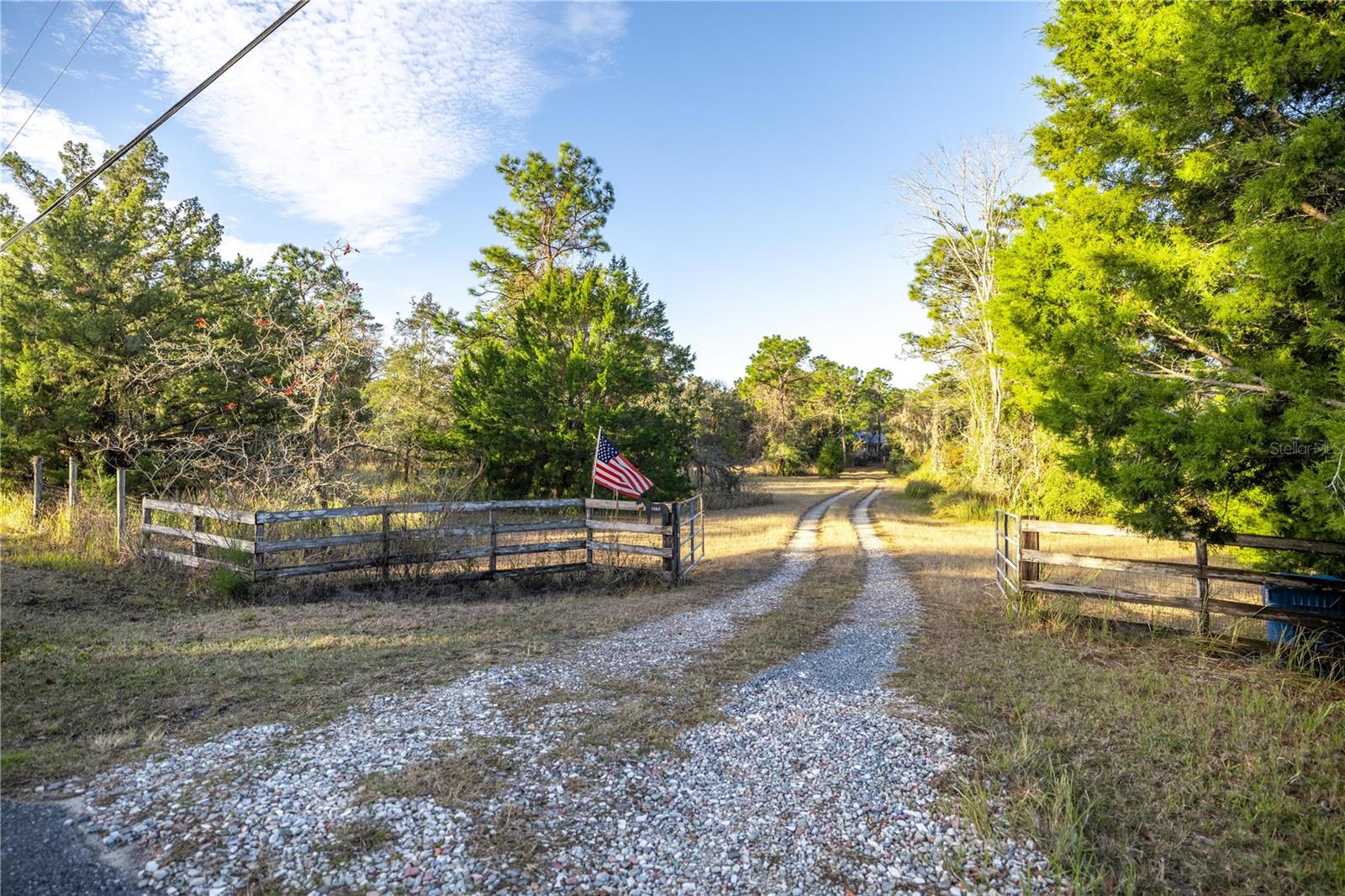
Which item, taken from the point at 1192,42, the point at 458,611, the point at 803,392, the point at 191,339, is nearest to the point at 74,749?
the point at 458,611

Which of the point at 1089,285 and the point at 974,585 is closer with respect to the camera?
the point at 1089,285

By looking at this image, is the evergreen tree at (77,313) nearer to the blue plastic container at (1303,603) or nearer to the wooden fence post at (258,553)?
the wooden fence post at (258,553)

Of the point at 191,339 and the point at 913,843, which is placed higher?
the point at 191,339

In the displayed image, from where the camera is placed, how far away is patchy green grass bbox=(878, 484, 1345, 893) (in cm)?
328

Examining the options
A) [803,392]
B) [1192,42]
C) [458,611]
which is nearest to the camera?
[1192,42]

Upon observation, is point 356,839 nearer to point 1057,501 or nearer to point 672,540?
point 672,540

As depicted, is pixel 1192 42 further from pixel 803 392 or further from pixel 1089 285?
pixel 803 392

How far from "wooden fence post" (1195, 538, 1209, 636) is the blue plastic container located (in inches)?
19.4

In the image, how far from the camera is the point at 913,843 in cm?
345

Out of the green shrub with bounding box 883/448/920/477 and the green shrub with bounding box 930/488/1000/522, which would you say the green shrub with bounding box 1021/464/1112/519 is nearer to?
the green shrub with bounding box 930/488/1000/522

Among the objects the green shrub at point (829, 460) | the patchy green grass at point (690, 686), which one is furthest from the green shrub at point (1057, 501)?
the green shrub at point (829, 460)

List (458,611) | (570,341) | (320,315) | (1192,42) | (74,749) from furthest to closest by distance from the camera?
(570,341)
(320,315)
(458,611)
(1192,42)
(74,749)

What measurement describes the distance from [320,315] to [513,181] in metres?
17.0

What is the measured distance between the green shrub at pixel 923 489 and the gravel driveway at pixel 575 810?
2659cm
